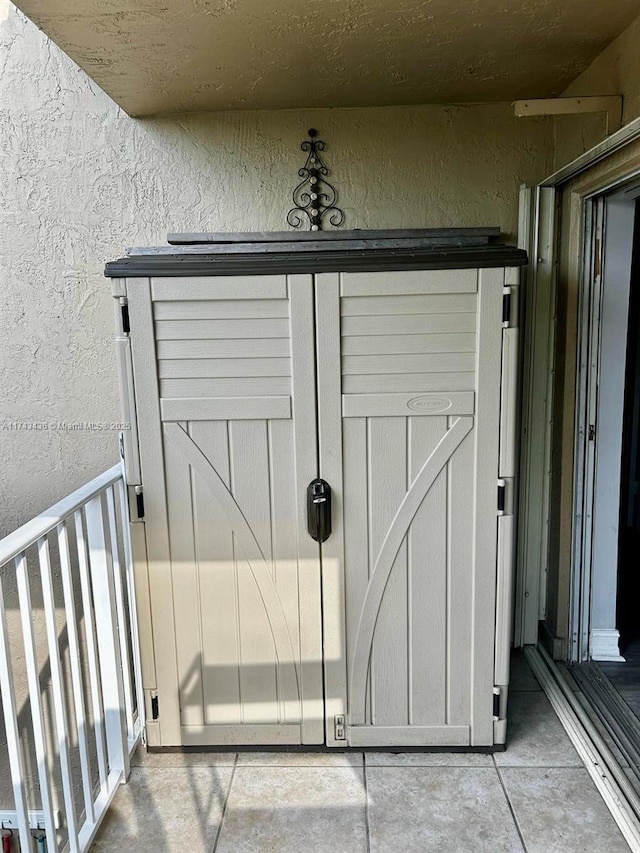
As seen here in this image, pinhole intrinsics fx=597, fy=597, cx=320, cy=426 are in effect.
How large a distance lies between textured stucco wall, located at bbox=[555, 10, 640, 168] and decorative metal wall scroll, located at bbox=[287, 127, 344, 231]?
97 cm

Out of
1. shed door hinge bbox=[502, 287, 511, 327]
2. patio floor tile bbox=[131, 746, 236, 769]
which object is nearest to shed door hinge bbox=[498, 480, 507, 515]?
shed door hinge bbox=[502, 287, 511, 327]

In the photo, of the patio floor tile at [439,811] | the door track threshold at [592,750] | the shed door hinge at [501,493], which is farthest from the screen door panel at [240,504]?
the door track threshold at [592,750]

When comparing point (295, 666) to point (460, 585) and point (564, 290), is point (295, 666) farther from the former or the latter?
point (564, 290)

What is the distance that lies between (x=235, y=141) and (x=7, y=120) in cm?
100

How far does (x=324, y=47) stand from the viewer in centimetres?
195

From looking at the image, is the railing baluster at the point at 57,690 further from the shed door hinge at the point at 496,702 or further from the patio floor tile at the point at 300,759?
the shed door hinge at the point at 496,702

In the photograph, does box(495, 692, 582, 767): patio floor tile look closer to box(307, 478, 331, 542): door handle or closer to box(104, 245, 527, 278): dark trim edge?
box(307, 478, 331, 542): door handle

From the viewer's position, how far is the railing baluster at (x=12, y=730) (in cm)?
147

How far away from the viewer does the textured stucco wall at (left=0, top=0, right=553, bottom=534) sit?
2557 millimetres

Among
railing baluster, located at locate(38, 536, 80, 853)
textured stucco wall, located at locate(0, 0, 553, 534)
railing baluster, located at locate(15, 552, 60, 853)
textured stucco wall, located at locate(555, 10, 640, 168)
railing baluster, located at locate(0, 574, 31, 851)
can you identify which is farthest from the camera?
textured stucco wall, located at locate(0, 0, 553, 534)

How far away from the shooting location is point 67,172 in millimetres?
2605

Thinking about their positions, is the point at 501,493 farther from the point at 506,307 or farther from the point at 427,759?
the point at 427,759

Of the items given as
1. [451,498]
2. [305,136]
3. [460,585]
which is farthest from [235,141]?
[460,585]

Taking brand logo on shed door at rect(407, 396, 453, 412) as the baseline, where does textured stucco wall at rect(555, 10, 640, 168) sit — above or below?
above
